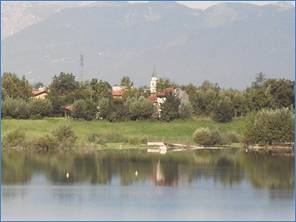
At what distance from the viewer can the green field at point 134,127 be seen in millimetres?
79312

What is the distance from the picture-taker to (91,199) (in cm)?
4241

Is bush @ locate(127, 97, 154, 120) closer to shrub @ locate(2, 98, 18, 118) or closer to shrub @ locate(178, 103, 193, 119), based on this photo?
shrub @ locate(178, 103, 193, 119)

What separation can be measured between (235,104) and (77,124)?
1641 cm

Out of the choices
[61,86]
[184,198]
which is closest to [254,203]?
[184,198]

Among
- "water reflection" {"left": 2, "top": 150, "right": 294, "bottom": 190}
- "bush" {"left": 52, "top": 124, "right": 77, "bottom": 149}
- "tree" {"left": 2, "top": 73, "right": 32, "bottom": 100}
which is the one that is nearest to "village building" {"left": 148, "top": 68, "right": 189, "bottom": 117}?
"tree" {"left": 2, "top": 73, "right": 32, "bottom": 100}

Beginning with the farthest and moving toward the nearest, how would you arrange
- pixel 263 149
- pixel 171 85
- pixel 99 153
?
pixel 171 85 → pixel 263 149 → pixel 99 153

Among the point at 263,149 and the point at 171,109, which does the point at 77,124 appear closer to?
the point at 171,109

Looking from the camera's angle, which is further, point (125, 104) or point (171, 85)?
point (171, 85)

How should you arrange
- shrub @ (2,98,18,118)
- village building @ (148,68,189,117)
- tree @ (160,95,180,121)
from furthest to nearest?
village building @ (148,68,189,117) < tree @ (160,95,180,121) < shrub @ (2,98,18,118)

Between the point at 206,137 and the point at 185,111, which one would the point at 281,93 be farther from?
the point at 206,137

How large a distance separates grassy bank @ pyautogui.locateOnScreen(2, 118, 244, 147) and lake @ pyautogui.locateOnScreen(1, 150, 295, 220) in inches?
367

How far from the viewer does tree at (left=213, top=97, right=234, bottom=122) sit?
87625 millimetres

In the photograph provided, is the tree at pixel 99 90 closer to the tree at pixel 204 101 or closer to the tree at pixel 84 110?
the tree at pixel 84 110

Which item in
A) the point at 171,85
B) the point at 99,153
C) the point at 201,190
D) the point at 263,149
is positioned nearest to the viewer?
the point at 201,190
